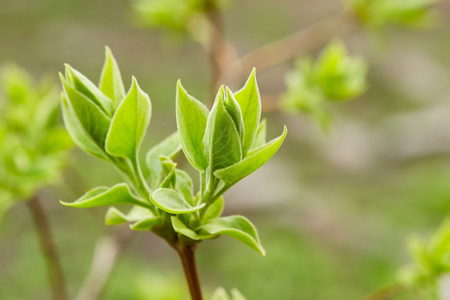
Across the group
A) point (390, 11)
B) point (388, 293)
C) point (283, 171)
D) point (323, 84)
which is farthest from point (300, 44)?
point (283, 171)

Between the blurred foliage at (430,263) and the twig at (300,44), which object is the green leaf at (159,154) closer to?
the blurred foliage at (430,263)

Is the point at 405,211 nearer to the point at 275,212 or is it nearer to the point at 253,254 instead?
the point at 275,212

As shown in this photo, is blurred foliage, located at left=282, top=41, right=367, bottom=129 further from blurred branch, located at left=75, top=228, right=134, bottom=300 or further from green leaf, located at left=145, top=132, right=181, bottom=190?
green leaf, located at left=145, top=132, right=181, bottom=190

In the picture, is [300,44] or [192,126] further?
[300,44]

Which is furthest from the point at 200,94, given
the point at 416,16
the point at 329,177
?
the point at 416,16

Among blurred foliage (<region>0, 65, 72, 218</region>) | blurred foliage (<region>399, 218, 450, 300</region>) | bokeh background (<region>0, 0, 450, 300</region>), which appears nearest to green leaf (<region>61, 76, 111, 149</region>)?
blurred foliage (<region>0, 65, 72, 218</region>)

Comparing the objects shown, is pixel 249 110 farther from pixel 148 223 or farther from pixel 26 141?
pixel 26 141
